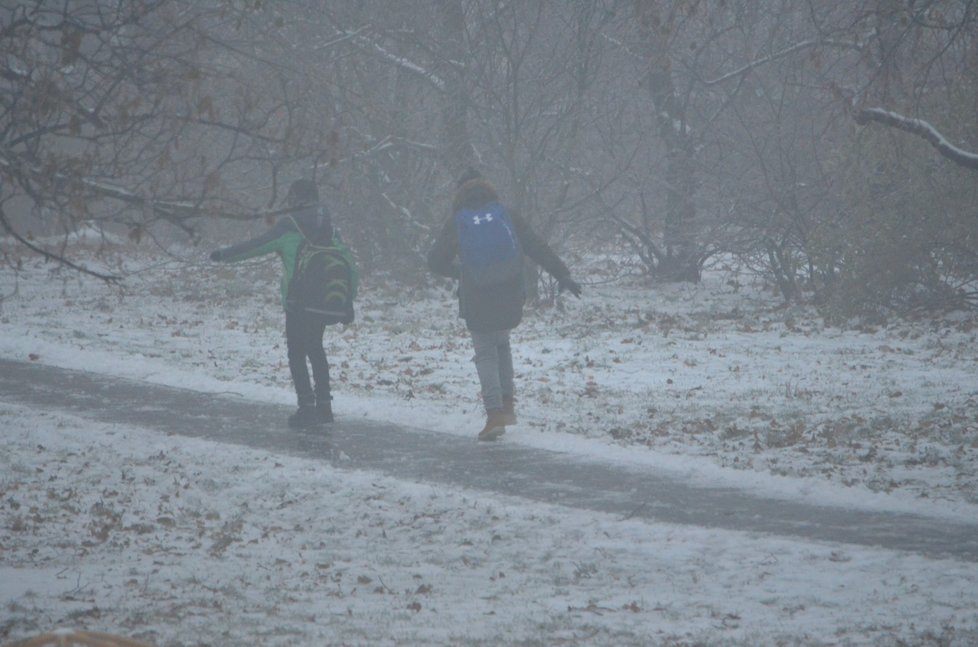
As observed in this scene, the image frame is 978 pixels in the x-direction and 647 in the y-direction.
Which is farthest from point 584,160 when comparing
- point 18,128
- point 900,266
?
point 18,128

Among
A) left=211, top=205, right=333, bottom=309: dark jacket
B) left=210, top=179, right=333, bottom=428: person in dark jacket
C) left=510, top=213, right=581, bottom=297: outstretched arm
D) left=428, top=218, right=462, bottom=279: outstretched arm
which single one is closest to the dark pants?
left=210, top=179, right=333, bottom=428: person in dark jacket

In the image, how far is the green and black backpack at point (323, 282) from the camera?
963cm

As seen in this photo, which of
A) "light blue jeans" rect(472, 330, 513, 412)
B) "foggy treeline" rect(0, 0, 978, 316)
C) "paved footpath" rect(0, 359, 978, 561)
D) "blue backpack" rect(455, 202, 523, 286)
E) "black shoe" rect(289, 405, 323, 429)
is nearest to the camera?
"paved footpath" rect(0, 359, 978, 561)

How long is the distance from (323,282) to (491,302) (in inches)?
58.0

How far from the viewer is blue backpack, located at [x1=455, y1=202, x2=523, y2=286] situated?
30.0 feet

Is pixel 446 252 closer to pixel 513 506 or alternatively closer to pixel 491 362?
pixel 491 362

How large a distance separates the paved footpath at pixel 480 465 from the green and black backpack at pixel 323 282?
38.9 inches

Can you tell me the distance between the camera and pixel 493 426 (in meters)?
9.27

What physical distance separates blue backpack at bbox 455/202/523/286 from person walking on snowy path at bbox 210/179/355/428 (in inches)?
44.7

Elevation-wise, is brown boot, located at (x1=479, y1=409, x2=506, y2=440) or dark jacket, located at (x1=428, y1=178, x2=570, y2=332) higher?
dark jacket, located at (x1=428, y1=178, x2=570, y2=332)

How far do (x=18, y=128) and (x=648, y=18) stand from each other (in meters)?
6.18

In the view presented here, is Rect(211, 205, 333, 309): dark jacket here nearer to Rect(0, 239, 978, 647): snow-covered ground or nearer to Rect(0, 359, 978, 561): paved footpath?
Rect(0, 359, 978, 561): paved footpath

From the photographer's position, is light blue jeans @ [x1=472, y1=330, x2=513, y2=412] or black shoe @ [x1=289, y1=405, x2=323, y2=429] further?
black shoe @ [x1=289, y1=405, x2=323, y2=429]

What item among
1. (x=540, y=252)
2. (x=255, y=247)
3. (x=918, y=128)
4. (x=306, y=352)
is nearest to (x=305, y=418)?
(x=306, y=352)
